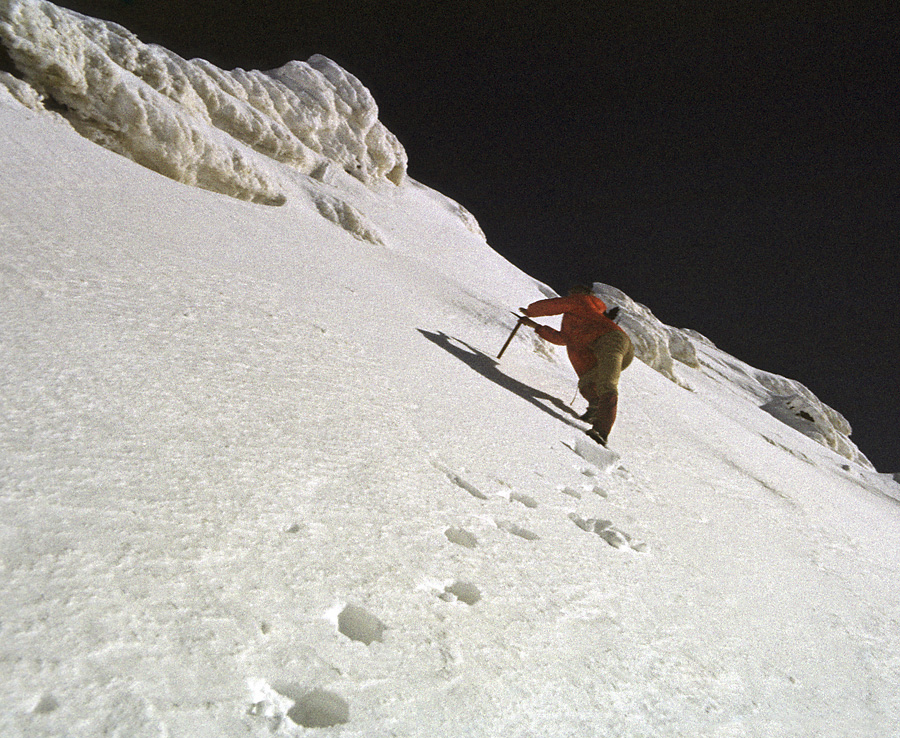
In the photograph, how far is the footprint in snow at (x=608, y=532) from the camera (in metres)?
2.60

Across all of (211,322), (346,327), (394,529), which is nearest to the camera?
(394,529)

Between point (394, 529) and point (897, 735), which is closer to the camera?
point (897, 735)

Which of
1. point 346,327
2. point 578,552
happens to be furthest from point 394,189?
point 578,552

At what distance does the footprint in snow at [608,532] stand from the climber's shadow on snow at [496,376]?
1834mm

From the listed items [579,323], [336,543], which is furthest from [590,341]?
[336,543]

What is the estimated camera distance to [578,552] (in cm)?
234

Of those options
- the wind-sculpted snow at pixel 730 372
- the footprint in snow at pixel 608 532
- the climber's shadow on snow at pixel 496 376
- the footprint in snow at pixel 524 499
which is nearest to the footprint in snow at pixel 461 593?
the footprint in snow at pixel 524 499

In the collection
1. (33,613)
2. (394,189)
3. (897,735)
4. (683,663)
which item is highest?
(394,189)

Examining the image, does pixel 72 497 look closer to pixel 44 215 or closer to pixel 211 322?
pixel 211 322

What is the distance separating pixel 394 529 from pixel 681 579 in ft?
4.27

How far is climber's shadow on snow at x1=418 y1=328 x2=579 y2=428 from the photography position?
476 centimetres

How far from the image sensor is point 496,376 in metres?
4.96

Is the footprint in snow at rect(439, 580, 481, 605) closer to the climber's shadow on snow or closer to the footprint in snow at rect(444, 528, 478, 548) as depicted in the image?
the footprint in snow at rect(444, 528, 478, 548)

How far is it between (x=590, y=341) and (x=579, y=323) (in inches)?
9.7
